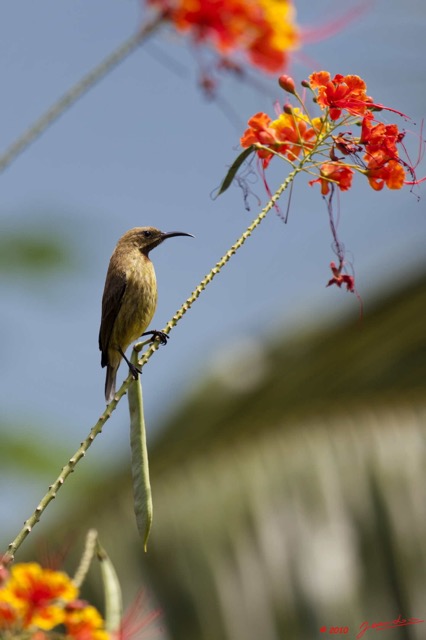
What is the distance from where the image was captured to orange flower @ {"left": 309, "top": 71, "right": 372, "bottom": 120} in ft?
5.71

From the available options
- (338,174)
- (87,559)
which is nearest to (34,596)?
(87,559)

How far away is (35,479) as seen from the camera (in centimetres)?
575

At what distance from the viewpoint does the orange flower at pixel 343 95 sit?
174 cm

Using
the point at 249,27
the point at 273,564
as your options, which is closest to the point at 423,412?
the point at 273,564

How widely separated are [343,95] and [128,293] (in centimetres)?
185

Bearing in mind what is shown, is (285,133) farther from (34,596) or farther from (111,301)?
(111,301)

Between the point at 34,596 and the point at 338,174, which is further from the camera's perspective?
the point at 338,174

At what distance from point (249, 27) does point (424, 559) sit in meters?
2.75

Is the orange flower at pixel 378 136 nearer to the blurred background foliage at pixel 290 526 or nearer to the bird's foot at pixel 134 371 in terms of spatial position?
the bird's foot at pixel 134 371

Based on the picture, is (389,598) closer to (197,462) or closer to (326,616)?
(326,616)

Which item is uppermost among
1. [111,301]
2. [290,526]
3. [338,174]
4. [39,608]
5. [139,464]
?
[111,301]

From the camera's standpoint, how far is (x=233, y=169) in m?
1.73

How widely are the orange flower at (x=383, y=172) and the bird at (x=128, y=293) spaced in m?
1.55

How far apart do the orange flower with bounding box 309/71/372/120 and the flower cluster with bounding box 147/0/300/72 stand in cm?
61
